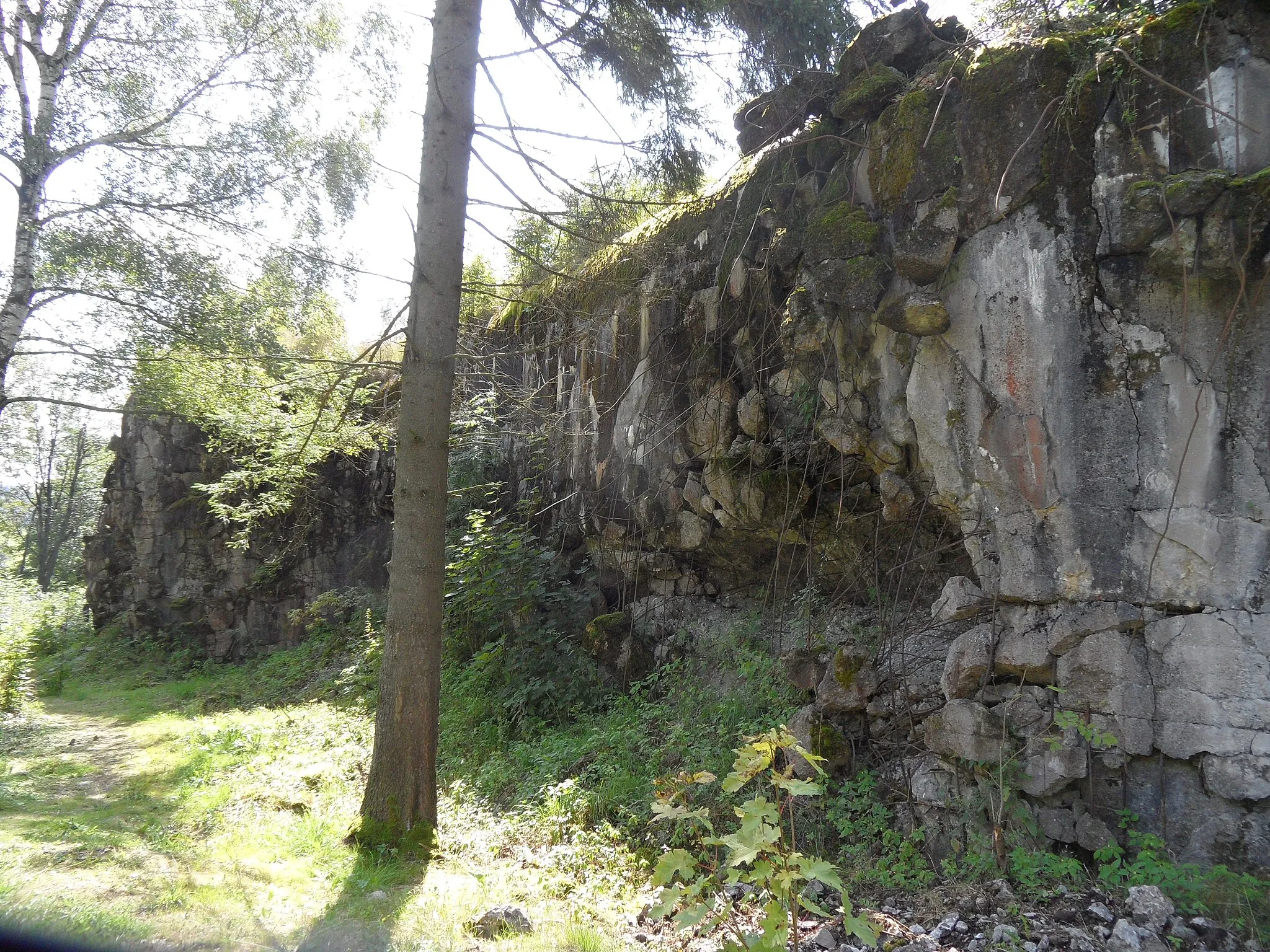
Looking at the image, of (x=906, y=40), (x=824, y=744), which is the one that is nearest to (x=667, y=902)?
(x=824, y=744)

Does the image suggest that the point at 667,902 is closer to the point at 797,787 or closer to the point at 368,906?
the point at 797,787

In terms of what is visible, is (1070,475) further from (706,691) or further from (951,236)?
(706,691)

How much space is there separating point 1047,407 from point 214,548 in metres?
14.5

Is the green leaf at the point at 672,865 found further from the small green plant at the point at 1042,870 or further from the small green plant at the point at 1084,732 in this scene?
the small green plant at the point at 1084,732

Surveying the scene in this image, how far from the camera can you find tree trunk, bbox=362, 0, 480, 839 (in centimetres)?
493

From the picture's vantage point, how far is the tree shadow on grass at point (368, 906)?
3660 mm

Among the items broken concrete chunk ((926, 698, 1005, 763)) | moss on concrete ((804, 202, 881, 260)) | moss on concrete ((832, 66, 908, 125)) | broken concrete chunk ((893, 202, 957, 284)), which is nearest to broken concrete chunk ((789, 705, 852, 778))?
broken concrete chunk ((926, 698, 1005, 763))

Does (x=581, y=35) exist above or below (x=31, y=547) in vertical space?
above

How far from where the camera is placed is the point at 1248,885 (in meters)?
3.18

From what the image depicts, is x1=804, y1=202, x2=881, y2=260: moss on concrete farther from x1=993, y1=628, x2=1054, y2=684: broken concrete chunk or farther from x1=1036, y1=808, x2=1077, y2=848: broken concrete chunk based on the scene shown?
x1=1036, y1=808, x2=1077, y2=848: broken concrete chunk

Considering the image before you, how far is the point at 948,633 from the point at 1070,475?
168cm

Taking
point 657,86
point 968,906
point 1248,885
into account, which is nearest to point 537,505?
point 657,86

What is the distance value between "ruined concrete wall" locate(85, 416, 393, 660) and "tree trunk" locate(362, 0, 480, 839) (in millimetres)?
8991

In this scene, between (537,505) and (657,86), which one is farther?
(537,505)
